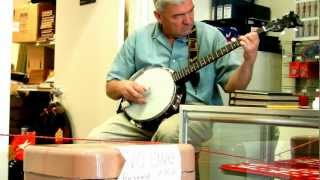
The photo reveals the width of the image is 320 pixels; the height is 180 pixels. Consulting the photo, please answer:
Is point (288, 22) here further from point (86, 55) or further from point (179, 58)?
point (86, 55)

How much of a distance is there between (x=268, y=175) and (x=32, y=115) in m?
2.96

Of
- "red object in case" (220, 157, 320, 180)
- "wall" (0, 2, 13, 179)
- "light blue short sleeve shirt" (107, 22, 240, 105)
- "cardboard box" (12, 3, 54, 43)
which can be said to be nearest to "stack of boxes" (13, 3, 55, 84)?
"cardboard box" (12, 3, 54, 43)

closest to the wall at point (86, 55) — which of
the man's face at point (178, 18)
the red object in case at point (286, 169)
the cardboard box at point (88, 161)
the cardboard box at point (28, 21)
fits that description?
the cardboard box at point (28, 21)

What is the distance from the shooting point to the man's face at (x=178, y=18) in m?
2.37

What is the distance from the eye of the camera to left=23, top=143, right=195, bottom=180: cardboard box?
0.99m

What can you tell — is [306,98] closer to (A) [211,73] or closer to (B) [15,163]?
(A) [211,73]

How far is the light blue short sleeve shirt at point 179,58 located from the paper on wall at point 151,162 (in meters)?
1.22

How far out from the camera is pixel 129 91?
235cm

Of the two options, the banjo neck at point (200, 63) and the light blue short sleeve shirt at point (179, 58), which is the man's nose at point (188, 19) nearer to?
the light blue short sleeve shirt at point (179, 58)

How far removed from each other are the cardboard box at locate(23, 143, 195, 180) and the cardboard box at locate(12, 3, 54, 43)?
3.27 meters

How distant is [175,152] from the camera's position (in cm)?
112

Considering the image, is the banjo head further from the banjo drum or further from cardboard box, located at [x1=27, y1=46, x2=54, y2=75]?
cardboard box, located at [x1=27, y1=46, x2=54, y2=75]

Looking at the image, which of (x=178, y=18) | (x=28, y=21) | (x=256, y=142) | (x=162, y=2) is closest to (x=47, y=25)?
(x=28, y=21)

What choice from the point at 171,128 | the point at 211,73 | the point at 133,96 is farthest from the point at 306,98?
the point at 133,96
